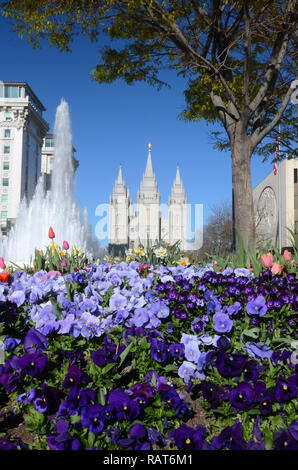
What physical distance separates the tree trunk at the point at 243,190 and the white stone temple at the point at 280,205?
25186 millimetres

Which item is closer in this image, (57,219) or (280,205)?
(57,219)

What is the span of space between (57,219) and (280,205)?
2272 centimetres

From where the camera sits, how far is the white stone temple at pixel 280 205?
35438 millimetres

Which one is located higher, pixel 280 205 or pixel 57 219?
pixel 280 205

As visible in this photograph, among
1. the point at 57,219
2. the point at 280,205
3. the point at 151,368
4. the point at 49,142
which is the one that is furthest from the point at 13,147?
the point at 151,368

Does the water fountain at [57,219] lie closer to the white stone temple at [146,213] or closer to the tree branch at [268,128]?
the tree branch at [268,128]

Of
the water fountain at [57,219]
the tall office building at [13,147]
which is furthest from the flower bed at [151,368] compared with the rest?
the tall office building at [13,147]

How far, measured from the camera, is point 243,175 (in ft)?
26.4

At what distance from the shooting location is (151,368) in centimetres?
263

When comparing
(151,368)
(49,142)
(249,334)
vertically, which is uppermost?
(49,142)

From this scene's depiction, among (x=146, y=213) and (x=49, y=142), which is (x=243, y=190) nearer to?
(x=49, y=142)

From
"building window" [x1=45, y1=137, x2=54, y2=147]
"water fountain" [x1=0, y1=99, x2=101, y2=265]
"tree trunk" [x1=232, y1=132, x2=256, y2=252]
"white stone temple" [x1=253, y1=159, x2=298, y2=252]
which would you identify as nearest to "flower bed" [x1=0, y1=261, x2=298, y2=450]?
"tree trunk" [x1=232, y1=132, x2=256, y2=252]

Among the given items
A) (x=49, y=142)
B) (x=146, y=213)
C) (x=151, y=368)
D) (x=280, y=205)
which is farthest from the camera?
(x=146, y=213)
